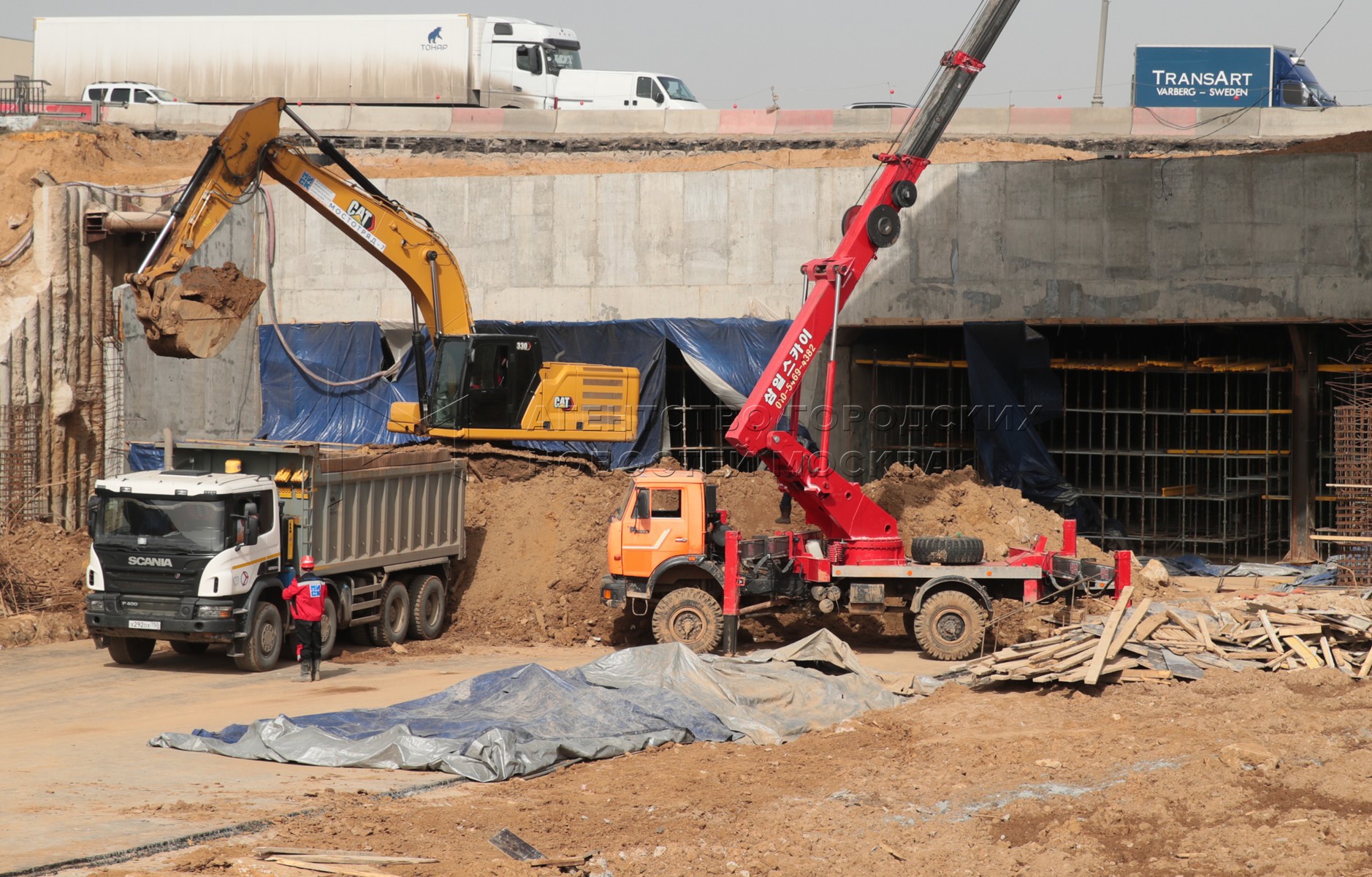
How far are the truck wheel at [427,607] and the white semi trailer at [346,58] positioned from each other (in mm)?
22485

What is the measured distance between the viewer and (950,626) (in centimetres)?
1686

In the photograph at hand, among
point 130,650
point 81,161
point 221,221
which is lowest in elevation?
point 130,650

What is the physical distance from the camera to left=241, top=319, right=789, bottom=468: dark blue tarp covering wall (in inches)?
989

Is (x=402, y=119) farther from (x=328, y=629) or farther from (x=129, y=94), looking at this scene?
(x=328, y=629)

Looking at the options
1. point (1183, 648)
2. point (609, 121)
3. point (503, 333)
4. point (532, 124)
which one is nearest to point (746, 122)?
point (609, 121)

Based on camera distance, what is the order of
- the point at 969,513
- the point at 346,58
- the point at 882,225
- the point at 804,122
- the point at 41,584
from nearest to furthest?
the point at 882,225 < the point at 969,513 < the point at 41,584 < the point at 804,122 < the point at 346,58

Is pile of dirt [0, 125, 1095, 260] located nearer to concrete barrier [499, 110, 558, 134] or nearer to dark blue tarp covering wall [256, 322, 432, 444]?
concrete barrier [499, 110, 558, 134]

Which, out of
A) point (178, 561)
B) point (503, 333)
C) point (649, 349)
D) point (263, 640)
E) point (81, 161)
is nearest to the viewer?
point (178, 561)

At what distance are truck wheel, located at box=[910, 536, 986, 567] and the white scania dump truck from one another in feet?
Answer: 22.6

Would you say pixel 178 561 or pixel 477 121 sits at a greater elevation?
pixel 477 121

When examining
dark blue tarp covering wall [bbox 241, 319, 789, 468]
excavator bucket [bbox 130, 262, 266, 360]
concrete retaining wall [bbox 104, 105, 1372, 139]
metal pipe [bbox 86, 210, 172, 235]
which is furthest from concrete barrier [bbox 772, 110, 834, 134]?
excavator bucket [bbox 130, 262, 266, 360]

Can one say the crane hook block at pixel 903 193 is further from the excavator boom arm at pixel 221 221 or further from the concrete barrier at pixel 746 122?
the concrete barrier at pixel 746 122

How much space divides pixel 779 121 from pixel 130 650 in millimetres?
24648

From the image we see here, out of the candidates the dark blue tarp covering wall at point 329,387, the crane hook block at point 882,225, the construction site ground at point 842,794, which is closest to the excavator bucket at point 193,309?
the construction site ground at point 842,794
